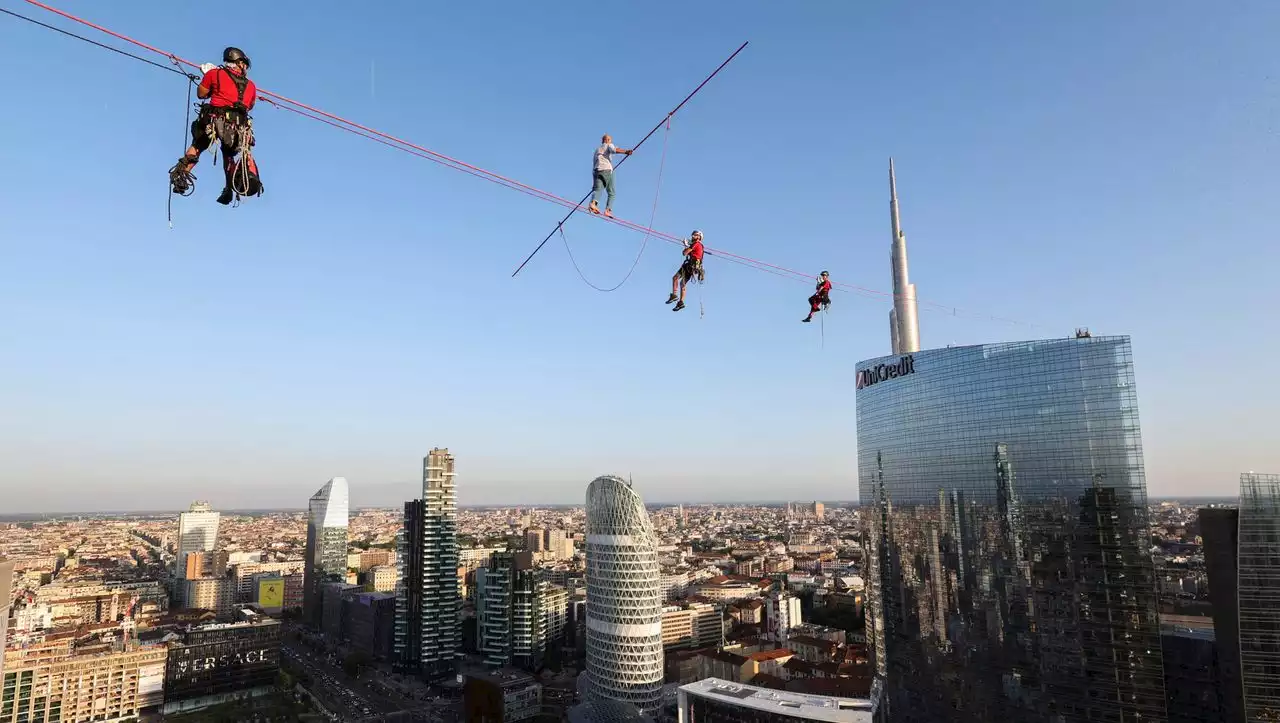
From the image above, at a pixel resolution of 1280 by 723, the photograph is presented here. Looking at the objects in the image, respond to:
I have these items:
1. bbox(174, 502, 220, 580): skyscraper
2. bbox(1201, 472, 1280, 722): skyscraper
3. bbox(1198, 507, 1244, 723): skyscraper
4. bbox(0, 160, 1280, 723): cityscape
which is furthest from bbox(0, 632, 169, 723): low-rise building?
bbox(174, 502, 220, 580): skyscraper

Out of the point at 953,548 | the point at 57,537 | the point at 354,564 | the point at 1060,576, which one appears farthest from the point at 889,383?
the point at 57,537

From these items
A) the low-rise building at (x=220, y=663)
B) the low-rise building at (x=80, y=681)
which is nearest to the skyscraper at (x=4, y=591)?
the low-rise building at (x=80, y=681)

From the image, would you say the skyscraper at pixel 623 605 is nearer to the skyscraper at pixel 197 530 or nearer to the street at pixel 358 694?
the street at pixel 358 694

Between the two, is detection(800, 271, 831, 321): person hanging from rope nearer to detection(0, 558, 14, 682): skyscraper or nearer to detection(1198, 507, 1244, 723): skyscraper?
detection(0, 558, 14, 682): skyscraper

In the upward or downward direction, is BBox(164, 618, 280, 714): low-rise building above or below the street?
above

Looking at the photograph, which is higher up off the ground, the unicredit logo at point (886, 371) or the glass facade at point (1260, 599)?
the unicredit logo at point (886, 371)

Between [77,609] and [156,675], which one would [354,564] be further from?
[156,675]

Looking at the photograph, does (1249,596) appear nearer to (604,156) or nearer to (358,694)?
(604,156)
